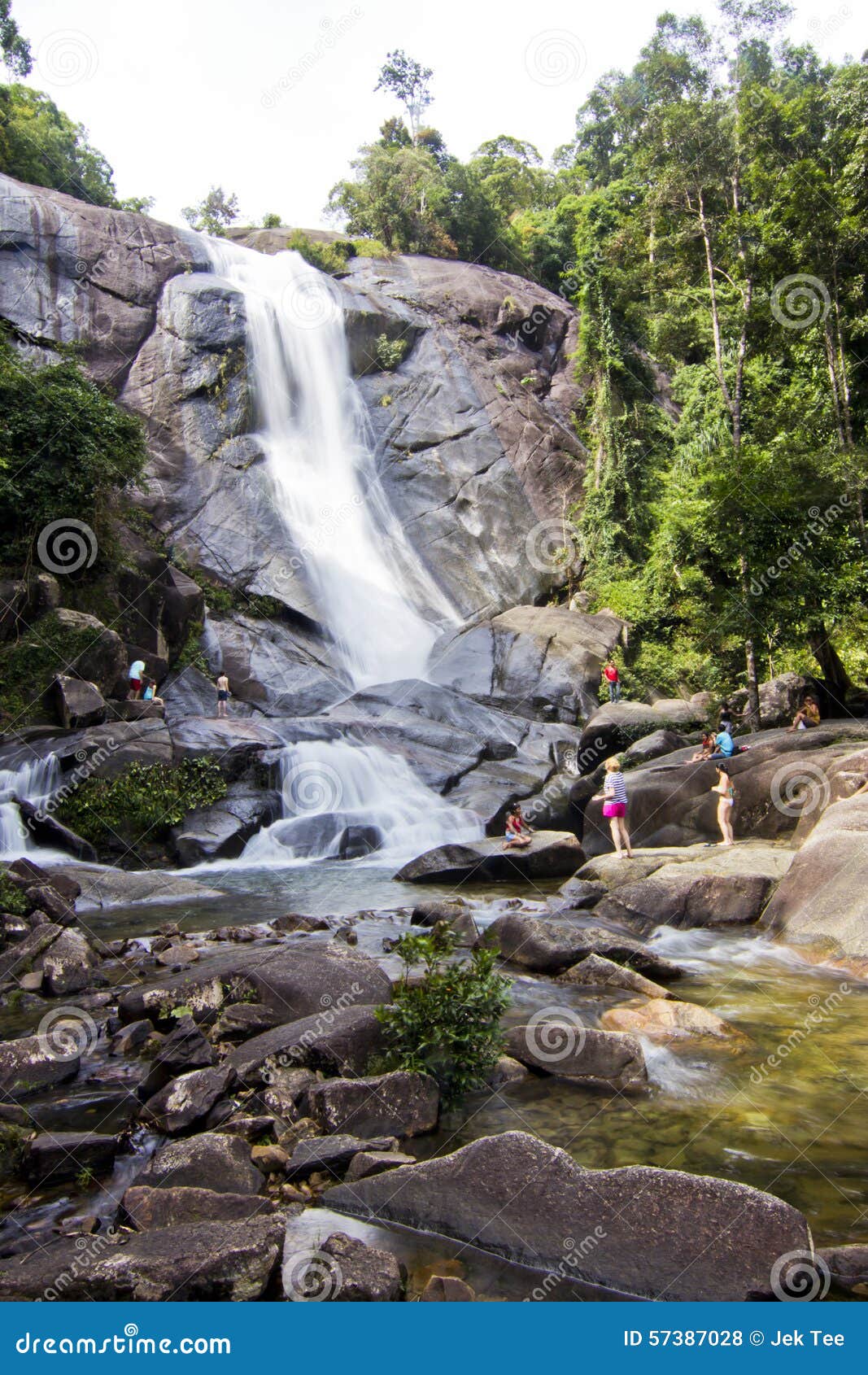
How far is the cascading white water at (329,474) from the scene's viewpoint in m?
31.2

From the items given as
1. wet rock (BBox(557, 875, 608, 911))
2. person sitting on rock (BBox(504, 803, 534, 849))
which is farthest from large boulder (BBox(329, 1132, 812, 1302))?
person sitting on rock (BBox(504, 803, 534, 849))

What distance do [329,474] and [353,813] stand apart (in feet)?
62.9

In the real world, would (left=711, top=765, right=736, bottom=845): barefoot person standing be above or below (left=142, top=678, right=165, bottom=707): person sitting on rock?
below

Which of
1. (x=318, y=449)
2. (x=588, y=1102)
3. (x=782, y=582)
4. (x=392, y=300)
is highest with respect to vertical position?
(x=392, y=300)

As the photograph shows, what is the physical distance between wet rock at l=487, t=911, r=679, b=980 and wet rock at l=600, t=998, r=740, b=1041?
1497 millimetres

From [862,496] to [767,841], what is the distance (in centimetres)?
873

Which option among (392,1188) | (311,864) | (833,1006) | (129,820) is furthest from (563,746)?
(392,1188)

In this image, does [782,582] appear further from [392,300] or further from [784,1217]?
[392,300]

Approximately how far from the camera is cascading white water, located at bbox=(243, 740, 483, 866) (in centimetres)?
1823

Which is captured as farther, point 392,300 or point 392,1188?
point 392,300

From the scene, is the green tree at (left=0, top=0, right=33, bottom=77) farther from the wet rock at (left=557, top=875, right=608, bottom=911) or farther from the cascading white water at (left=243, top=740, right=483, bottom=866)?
the wet rock at (left=557, top=875, right=608, bottom=911)

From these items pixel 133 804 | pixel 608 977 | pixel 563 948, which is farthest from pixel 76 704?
pixel 608 977

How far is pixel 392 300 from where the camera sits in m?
39.6

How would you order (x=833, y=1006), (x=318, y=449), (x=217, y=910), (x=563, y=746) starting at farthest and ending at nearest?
(x=318, y=449)
(x=563, y=746)
(x=217, y=910)
(x=833, y=1006)
